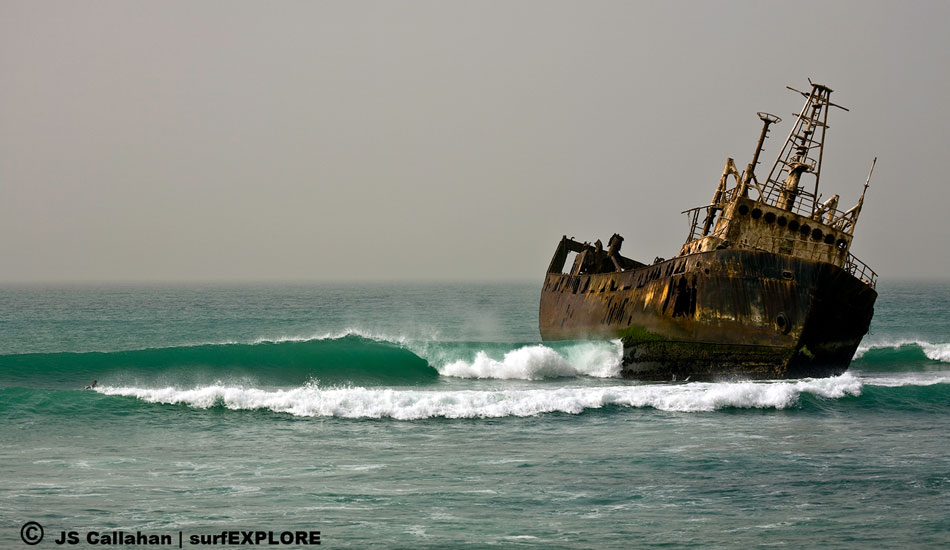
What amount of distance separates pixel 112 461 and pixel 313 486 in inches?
162

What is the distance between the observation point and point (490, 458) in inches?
610

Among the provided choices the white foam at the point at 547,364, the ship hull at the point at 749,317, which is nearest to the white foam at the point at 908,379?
the ship hull at the point at 749,317

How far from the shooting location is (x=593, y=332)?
31891 mm

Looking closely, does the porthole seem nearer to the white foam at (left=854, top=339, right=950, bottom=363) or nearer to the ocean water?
the ocean water

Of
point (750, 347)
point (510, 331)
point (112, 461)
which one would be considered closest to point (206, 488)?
point (112, 461)

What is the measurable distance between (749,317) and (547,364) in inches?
295

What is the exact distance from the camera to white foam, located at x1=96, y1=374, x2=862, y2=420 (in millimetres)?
20141

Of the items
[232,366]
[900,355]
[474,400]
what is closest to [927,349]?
[900,355]

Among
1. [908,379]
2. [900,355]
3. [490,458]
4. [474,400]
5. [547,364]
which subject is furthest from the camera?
[900,355]

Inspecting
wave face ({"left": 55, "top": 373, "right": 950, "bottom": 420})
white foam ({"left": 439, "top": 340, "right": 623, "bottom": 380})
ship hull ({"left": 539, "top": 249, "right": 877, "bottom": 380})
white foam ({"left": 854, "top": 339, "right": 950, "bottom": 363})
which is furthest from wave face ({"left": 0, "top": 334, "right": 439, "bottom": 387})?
white foam ({"left": 854, "top": 339, "right": 950, "bottom": 363})

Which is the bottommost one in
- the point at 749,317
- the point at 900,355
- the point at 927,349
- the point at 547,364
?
the point at 547,364

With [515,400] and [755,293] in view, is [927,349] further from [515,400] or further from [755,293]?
[515,400]

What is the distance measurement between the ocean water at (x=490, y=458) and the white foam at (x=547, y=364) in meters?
0.07

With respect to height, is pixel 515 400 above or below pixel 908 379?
below
